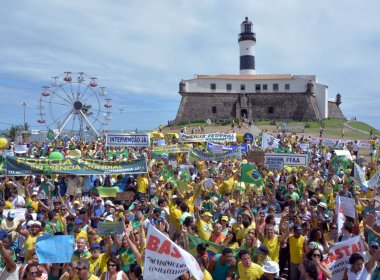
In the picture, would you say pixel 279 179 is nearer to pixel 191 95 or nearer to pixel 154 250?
pixel 154 250

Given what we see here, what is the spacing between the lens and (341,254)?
599 centimetres

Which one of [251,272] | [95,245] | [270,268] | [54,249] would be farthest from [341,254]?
[54,249]

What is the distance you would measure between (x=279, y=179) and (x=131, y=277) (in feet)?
30.3

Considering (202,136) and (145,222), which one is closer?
(145,222)

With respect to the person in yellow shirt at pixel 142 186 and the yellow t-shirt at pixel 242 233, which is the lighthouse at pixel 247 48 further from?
the yellow t-shirt at pixel 242 233

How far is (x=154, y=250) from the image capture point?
18.3ft

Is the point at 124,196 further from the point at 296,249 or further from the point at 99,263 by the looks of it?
the point at 296,249

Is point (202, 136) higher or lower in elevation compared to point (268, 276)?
higher

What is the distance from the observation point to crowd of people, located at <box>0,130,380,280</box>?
5.91 meters

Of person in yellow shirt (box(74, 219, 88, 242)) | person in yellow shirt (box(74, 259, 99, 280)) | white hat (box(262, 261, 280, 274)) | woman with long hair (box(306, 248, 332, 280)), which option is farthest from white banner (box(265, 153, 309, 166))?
person in yellow shirt (box(74, 259, 99, 280))

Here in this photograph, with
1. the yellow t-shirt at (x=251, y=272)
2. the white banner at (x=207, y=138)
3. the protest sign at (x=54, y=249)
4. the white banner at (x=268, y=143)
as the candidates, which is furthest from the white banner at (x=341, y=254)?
the white banner at (x=207, y=138)

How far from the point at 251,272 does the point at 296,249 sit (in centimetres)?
158

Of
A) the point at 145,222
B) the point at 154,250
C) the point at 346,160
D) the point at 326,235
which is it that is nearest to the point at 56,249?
the point at 154,250

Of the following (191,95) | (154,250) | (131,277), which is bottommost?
(131,277)
